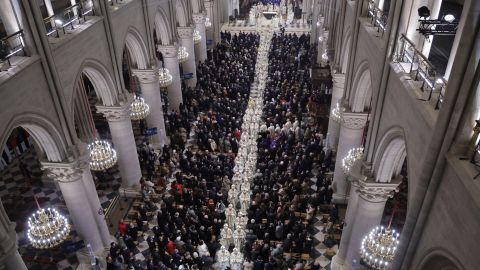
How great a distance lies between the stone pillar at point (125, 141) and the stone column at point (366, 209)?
818 cm

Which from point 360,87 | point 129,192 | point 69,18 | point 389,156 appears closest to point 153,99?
point 129,192

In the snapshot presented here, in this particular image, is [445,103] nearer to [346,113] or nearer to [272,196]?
[346,113]

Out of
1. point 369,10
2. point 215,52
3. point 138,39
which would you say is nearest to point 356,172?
point 369,10

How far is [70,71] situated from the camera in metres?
10.5

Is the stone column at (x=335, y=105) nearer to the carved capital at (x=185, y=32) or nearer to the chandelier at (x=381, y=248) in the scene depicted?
the chandelier at (x=381, y=248)

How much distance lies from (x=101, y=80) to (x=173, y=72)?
7.09m

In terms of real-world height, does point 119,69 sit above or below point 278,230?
above

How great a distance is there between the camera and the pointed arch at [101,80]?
12.0 metres

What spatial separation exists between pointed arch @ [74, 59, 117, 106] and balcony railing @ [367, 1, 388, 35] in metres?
8.04

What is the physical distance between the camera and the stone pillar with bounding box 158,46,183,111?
19.0 meters

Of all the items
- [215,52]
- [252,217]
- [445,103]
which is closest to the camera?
[445,103]

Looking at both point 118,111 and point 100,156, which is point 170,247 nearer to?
point 100,156

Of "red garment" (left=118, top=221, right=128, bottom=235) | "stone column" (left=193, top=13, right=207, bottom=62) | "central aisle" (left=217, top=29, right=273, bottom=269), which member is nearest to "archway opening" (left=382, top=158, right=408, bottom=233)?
"central aisle" (left=217, top=29, right=273, bottom=269)

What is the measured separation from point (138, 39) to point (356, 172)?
32.0ft
